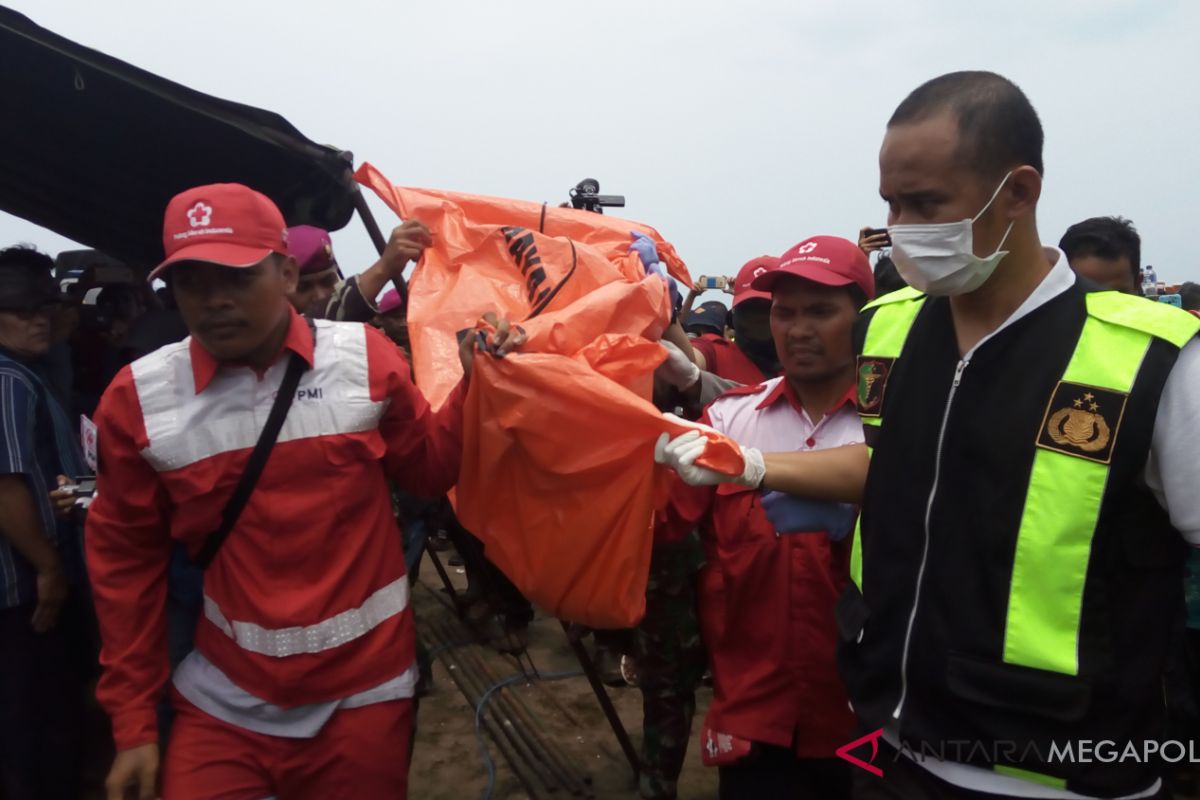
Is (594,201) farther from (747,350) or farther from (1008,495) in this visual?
(1008,495)

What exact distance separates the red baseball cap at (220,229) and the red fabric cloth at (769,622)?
116cm

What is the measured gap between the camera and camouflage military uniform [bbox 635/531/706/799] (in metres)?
2.97

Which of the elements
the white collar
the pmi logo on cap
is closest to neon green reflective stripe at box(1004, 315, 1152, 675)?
the white collar

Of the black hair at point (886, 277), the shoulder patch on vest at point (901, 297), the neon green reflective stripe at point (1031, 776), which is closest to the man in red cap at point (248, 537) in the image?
the shoulder patch on vest at point (901, 297)

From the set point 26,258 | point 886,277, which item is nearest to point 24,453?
point 26,258

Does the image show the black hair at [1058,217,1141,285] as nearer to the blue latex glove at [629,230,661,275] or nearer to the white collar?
the blue latex glove at [629,230,661,275]

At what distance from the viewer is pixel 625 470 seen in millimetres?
1877

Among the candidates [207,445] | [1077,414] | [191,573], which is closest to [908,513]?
[1077,414]

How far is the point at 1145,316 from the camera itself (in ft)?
4.32

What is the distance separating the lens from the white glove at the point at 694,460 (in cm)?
171

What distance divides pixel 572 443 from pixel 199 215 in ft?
3.30

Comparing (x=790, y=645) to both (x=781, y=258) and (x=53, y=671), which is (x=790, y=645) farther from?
(x=53, y=671)

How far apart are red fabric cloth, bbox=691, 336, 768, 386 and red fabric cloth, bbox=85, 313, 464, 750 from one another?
172cm

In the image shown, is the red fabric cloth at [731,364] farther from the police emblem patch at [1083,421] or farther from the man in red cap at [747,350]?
the police emblem patch at [1083,421]
